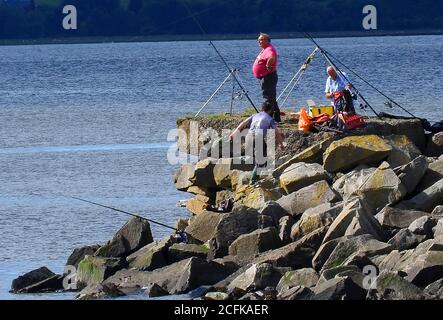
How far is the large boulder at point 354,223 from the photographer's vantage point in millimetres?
18047

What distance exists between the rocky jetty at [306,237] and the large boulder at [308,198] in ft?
0.06

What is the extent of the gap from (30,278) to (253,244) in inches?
117

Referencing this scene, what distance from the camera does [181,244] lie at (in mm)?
19297

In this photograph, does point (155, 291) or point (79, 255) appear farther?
point (79, 255)

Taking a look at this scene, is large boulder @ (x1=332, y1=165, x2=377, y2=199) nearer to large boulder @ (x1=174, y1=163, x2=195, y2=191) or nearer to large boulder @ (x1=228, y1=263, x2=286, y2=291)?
large boulder @ (x1=228, y1=263, x2=286, y2=291)

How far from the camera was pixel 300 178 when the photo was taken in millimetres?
20625

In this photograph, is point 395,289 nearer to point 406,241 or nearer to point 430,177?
point 406,241

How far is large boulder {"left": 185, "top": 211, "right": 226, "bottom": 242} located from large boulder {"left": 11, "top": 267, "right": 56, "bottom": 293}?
2.03 m

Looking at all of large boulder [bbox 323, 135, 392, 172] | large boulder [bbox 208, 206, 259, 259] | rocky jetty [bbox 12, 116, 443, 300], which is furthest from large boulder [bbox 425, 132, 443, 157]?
large boulder [bbox 208, 206, 259, 259]

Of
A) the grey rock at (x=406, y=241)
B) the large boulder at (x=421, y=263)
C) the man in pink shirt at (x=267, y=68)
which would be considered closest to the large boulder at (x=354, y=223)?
the grey rock at (x=406, y=241)

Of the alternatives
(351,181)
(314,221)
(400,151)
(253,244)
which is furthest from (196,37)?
(253,244)

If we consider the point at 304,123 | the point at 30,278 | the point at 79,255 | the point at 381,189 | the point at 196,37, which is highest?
the point at 304,123

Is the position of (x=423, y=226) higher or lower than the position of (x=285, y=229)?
higher
